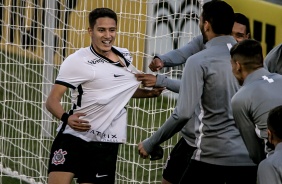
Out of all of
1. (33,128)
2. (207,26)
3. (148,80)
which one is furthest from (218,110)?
(33,128)

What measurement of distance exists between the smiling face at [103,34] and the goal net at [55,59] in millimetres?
1958

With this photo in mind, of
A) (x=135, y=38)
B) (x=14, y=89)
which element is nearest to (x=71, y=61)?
(x=135, y=38)

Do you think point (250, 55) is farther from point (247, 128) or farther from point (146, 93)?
point (146, 93)

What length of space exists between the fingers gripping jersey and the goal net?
1988 millimetres

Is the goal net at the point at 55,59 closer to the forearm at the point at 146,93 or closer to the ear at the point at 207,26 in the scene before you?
the forearm at the point at 146,93

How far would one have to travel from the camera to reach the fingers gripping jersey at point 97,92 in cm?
816

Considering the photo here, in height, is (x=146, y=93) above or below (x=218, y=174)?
above

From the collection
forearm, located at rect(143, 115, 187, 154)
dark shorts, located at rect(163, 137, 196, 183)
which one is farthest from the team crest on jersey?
dark shorts, located at rect(163, 137, 196, 183)

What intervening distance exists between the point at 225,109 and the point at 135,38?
325 cm

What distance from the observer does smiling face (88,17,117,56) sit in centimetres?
826

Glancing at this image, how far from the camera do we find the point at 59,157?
8242 mm

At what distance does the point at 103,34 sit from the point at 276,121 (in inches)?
90.1

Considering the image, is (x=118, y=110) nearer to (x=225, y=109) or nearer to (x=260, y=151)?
(x=225, y=109)

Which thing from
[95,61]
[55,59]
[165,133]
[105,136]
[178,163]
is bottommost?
[178,163]
